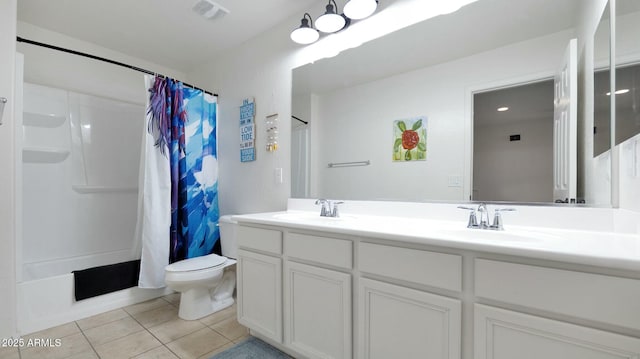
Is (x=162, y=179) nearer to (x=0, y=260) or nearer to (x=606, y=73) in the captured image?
(x=0, y=260)

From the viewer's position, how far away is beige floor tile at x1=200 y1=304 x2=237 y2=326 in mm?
1953

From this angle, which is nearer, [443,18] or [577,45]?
[577,45]

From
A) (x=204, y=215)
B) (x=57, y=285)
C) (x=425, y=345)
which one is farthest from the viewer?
(x=204, y=215)

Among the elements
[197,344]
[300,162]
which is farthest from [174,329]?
[300,162]

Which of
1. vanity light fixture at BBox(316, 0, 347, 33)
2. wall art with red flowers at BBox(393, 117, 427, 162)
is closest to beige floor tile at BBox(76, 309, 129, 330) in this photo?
wall art with red flowers at BBox(393, 117, 427, 162)

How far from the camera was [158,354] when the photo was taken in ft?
5.14

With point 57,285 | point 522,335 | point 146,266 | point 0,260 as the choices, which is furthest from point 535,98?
point 57,285

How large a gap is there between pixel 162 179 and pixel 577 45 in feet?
9.20

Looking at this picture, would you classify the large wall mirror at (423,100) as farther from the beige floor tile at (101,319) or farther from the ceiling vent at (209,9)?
the beige floor tile at (101,319)

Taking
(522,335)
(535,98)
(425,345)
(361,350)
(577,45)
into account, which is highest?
(577,45)

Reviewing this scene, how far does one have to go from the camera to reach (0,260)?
152 centimetres

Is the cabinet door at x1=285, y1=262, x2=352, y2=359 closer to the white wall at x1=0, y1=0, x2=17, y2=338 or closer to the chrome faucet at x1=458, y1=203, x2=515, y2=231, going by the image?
the chrome faucet at x1=458, y1=203, x2=515, y2=231

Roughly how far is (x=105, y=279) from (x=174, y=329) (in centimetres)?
74

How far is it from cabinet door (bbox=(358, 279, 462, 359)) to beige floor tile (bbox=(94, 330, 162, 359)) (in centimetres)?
136
